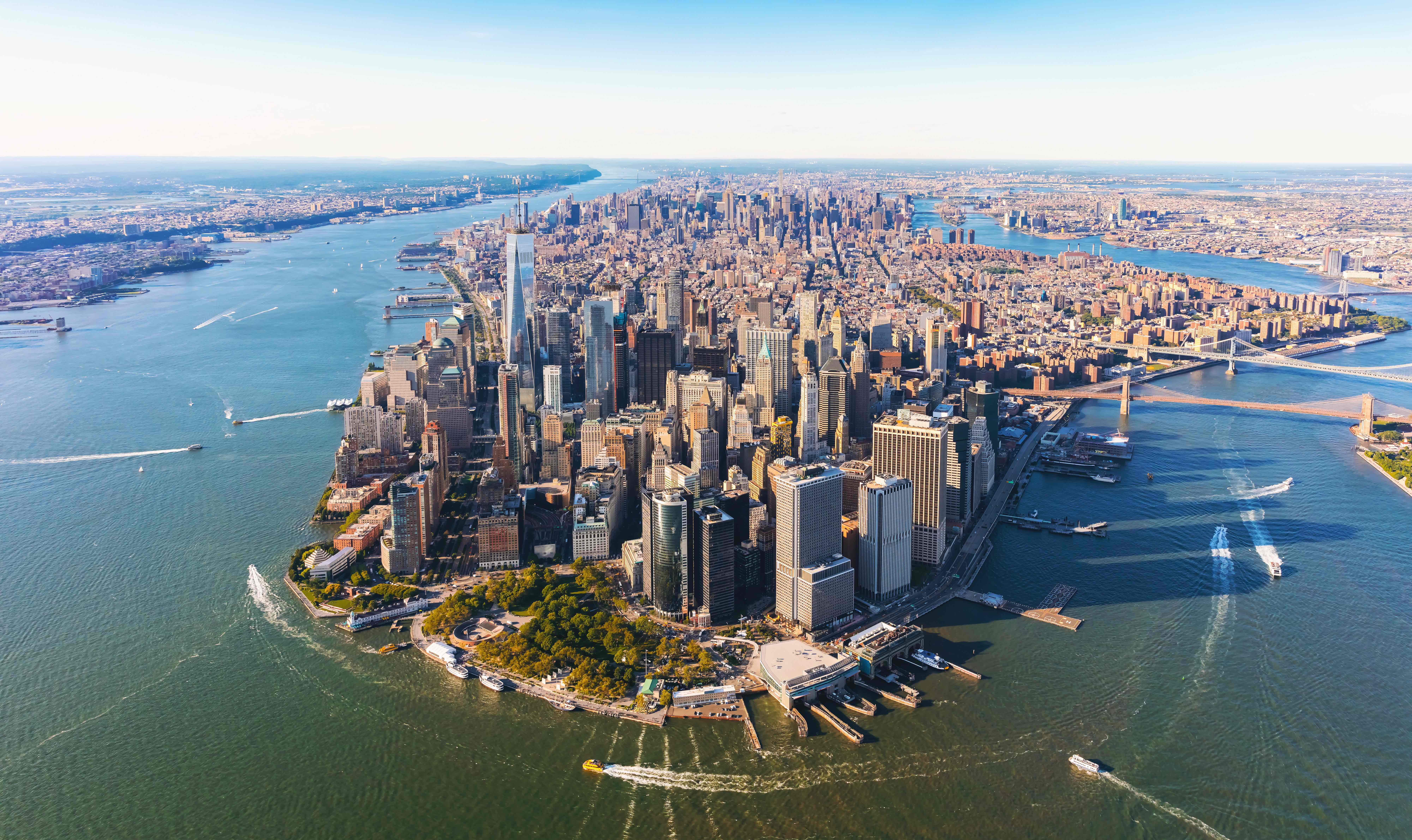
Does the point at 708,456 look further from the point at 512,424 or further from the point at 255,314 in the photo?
the point at 255,314

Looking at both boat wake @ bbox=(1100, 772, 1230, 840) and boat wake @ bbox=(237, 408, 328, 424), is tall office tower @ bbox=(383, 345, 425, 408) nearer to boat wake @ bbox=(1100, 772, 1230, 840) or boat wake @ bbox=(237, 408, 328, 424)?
boat wake @ bbox=(237, 408, 328, 424)

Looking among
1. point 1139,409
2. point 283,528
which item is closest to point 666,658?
point 283,528

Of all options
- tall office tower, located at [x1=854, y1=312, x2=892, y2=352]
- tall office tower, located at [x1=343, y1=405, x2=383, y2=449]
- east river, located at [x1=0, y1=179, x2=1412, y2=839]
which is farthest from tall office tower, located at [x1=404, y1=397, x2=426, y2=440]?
tall office tower, located at [x1=854, y1=312, x2=892, y2=352]

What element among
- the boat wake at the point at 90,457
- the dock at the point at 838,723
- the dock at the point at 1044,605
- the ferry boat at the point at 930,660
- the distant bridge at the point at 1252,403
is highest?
the distant bridge at the point at 1252,403

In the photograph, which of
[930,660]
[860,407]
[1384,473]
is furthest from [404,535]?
[1384,473]

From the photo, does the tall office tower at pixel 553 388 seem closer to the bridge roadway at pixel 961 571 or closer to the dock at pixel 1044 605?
the bridge roadway at pixel 961 571

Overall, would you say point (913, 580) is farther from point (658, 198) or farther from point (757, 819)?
point (658, 198)

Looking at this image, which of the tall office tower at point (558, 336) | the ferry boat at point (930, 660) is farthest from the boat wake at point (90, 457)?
the ferry boat at point (930, 660)
